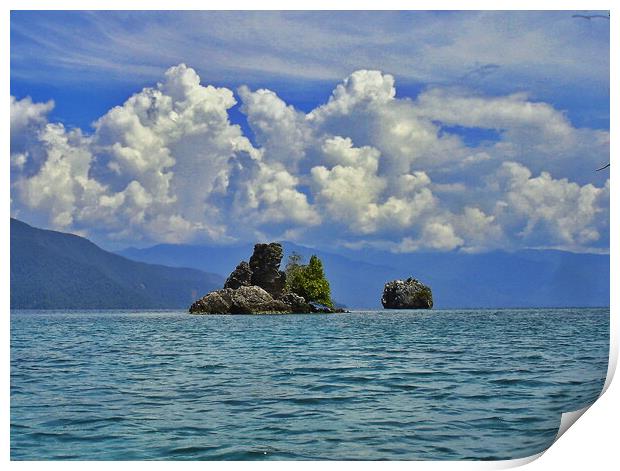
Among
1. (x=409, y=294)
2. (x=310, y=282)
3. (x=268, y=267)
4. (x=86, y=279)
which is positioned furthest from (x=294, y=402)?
(x=409, y=294)

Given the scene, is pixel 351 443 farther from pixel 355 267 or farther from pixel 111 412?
pixel 355 267

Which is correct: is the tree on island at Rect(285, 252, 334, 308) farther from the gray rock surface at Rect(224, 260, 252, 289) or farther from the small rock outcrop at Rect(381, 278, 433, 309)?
the small rock outcrop at Rect(381, 278, 433, 309)

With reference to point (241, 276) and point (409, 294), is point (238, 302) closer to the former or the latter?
point (241, 276)

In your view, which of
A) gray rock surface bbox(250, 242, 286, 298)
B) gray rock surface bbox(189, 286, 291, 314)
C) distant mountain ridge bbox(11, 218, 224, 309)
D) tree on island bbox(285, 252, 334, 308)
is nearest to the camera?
distant mountain ridge bbox(11, 218, 224, 309)

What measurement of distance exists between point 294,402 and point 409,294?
2568 inches

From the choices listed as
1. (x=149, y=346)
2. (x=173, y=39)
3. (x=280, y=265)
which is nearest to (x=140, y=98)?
(x=173, y=39)

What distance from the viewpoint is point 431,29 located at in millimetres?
13141

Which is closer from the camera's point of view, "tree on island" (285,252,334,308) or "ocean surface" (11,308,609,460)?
"ocean surface" (11,308,609,460)

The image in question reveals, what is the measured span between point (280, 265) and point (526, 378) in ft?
143

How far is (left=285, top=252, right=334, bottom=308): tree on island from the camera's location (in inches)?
2254

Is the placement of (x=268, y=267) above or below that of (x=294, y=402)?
above

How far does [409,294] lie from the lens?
75.2 m

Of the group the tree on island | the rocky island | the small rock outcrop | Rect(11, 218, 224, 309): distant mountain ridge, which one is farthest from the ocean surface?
the small rock outcrop

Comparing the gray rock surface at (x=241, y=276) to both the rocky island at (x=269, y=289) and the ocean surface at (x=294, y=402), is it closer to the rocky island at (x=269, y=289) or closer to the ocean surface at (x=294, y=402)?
the rocky island at (x=269, y=289)
